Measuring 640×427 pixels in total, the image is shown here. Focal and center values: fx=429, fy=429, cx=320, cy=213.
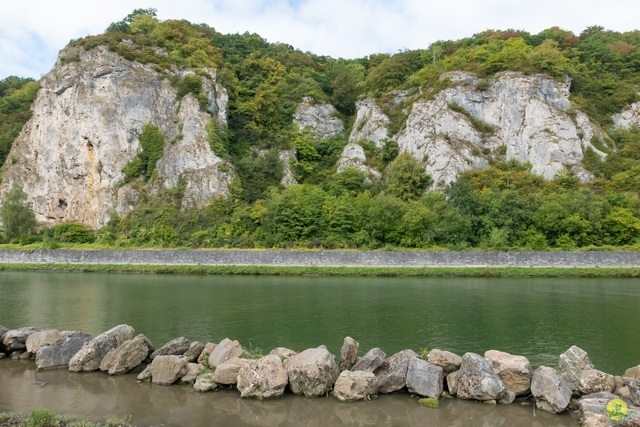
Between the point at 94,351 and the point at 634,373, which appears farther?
the point at 94,351

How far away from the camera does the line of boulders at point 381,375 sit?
970 centimetres

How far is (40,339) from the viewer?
1323 centimetres

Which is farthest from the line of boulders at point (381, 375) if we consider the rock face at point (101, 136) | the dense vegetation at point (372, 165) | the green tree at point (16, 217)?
the green tree at point (16, 217)

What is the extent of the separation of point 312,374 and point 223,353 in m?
2.72

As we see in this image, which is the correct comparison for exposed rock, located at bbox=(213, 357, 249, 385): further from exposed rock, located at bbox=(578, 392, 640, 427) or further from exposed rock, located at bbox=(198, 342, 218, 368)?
exposed rock, located at bbox=(578, 392, 640, 427)

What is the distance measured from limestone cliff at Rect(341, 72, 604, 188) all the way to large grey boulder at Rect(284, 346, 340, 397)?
44246mm

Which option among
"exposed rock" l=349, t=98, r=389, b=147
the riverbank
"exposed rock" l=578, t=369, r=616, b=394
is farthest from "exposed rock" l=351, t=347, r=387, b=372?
"exposed rock" l=349, t=98, r=389, b=147

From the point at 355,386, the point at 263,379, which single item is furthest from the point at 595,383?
the point at 263,379

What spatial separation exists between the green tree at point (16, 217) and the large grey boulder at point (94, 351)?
51.4 m

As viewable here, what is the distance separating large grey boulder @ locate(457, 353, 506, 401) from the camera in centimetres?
985

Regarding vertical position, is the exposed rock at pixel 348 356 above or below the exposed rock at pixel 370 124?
below

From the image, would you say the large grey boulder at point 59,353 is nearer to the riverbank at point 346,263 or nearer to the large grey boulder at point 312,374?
the large grey boulder at point 312,374

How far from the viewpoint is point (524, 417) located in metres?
9.20

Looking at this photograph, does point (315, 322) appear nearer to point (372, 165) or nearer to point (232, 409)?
point (232, 409)
